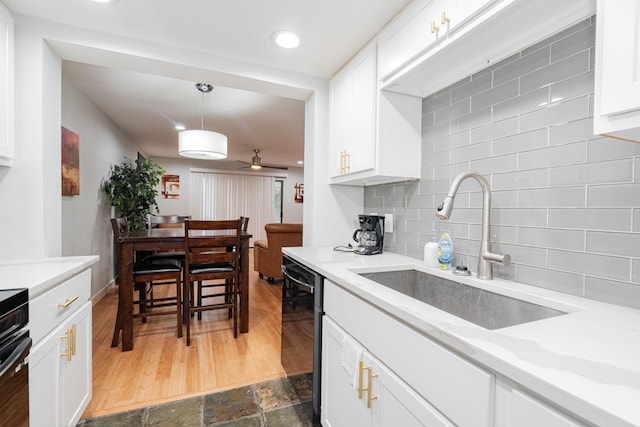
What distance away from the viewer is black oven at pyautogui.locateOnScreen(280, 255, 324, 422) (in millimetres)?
1505

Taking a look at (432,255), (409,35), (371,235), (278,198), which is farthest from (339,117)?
(278,198)

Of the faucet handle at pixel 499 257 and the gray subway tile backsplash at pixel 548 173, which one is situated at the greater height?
the gray subway tile backsplash at pixel 548 173

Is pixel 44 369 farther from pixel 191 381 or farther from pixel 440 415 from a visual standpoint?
pixel 440 415

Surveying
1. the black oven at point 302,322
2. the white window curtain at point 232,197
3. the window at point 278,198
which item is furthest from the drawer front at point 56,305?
the window at point 278,198

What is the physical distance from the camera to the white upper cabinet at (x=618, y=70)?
663 mm

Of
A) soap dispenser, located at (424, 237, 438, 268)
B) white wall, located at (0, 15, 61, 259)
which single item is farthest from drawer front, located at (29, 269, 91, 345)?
soap dispenser, located at (424, 237, 438, 268)

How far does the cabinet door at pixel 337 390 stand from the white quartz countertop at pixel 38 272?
117cm

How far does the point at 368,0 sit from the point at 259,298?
3325 millimetres

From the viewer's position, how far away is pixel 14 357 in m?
0.91

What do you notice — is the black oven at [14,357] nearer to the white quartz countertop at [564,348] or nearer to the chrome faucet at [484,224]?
the white quartz countertop at [564,348]

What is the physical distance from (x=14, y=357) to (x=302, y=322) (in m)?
1.17

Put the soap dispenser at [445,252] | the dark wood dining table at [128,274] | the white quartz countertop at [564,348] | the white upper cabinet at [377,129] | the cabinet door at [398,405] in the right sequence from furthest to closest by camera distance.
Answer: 1. the dark wood dining table at [128,274]
2. the white upper cabinet at [377,129]
3. the soap dispenser at [445,252]
4. the cabinet door at [398,405]
5. the white quartz countertop at [564,348]

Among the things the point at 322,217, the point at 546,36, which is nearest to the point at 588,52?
the point at 546,36

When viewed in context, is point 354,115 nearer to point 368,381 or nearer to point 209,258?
point 368,381
